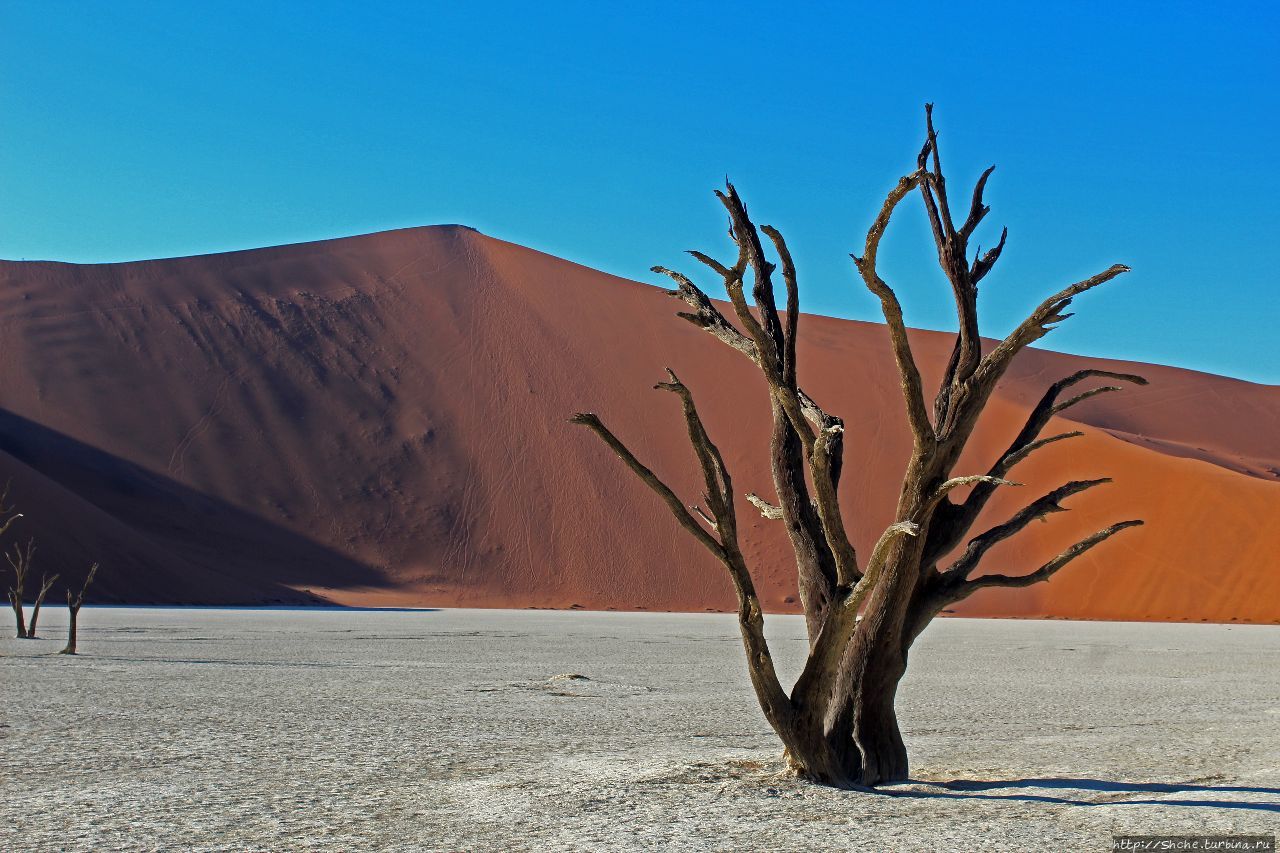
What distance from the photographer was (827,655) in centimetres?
714

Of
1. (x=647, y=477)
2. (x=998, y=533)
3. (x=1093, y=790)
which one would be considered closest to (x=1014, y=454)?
(x=998, y=533)

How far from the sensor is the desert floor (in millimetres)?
5828

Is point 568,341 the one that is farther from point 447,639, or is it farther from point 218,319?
point 447,639

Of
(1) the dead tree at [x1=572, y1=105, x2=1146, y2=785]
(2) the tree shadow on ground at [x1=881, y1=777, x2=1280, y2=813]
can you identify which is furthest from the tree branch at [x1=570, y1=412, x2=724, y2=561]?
(2) the tree shadow on ground at [x1=881, y1=777, x2=1280, y2=813]

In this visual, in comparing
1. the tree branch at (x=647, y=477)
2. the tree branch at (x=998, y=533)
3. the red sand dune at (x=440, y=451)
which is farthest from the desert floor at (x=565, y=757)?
the red sand dune at (x=440, y=451)

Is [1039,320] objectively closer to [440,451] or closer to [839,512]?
[839,512]

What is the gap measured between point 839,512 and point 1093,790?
6.75 ft

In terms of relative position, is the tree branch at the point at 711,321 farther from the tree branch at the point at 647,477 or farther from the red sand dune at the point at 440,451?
the red sand dune at the point at 440,451

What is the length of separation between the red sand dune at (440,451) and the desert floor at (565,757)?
3026 cm

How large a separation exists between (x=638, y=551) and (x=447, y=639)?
2891cm

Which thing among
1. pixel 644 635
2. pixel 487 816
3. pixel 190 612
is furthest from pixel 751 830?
pixel 190 612

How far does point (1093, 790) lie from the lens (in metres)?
7.13

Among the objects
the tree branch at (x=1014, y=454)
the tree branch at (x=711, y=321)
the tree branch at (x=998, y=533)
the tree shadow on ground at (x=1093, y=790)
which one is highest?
the tree branch at (x=711, y=321)

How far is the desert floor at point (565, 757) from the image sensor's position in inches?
229
